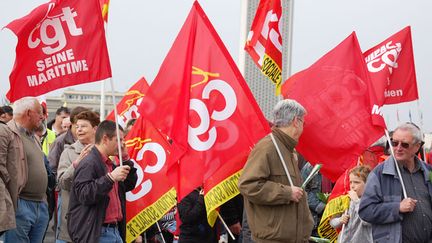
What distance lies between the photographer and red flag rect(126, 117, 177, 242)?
838 centimetres

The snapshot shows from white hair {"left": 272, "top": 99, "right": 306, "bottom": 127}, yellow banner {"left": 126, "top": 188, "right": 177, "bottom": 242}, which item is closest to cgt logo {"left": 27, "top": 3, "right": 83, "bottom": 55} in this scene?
yellow banner {"left": 126, "top": 188, "right": 177, "bottom": 242}

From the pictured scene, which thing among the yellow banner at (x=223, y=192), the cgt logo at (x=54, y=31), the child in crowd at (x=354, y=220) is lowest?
the child in crowd at (x=354, y=220)

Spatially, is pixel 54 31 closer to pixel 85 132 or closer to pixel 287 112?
pixel 85 132

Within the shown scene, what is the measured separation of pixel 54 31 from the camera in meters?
7.45

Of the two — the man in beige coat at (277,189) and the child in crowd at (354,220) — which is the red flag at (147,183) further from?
the man in beige coat at (277,189)

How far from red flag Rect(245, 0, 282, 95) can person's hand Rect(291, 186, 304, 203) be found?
3487mm

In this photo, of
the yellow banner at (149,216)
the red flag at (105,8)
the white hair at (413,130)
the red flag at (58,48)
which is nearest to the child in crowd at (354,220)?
the white hair at (413,130)

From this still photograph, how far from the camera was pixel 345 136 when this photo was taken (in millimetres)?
7484

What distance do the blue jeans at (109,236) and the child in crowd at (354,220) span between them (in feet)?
6.45

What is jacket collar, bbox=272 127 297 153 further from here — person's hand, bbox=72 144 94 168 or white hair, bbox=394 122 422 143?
person's hand, bbox=72 144 94 168

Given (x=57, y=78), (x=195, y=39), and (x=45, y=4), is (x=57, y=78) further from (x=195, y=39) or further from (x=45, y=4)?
(x=195, y=39)

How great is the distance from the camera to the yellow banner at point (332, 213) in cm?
756

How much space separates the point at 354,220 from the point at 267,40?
3.21m

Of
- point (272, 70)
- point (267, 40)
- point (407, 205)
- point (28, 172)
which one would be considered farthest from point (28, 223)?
point (267, 40)
